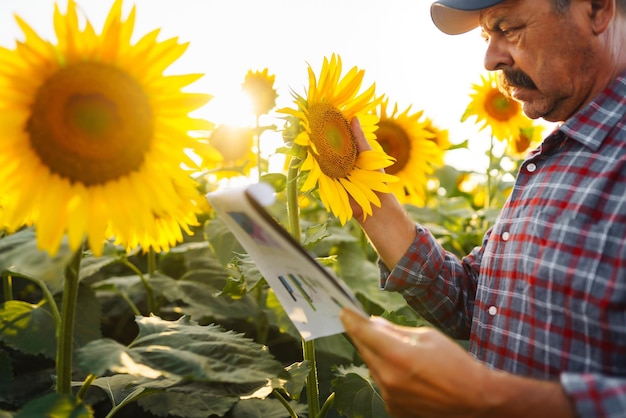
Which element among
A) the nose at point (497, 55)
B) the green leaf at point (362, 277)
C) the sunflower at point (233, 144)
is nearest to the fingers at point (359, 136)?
the nose at point (497, 55)

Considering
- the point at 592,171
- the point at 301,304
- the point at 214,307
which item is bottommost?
the point at 214,307

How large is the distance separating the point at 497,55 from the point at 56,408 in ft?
3.62

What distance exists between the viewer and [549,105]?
4.51ft

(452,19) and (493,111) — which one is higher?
(452,19)

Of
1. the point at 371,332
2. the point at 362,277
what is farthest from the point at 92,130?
the point at 362,277

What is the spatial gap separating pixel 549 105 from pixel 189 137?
0.80 meters

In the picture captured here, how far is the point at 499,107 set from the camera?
10.4ft

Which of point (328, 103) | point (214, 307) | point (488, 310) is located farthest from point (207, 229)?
point (488, 310)

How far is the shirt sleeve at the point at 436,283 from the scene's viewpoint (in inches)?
59.4

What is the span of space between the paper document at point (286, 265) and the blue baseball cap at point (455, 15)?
0.73 meters

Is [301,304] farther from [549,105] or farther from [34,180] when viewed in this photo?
[549,105]

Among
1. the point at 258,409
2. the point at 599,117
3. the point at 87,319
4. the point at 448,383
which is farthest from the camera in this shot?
the point at 87,319

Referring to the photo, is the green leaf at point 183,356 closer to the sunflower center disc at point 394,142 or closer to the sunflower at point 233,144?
the sunflower center disc at point 394,142

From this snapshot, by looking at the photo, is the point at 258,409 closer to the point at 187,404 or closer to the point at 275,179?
the point at 187,404
